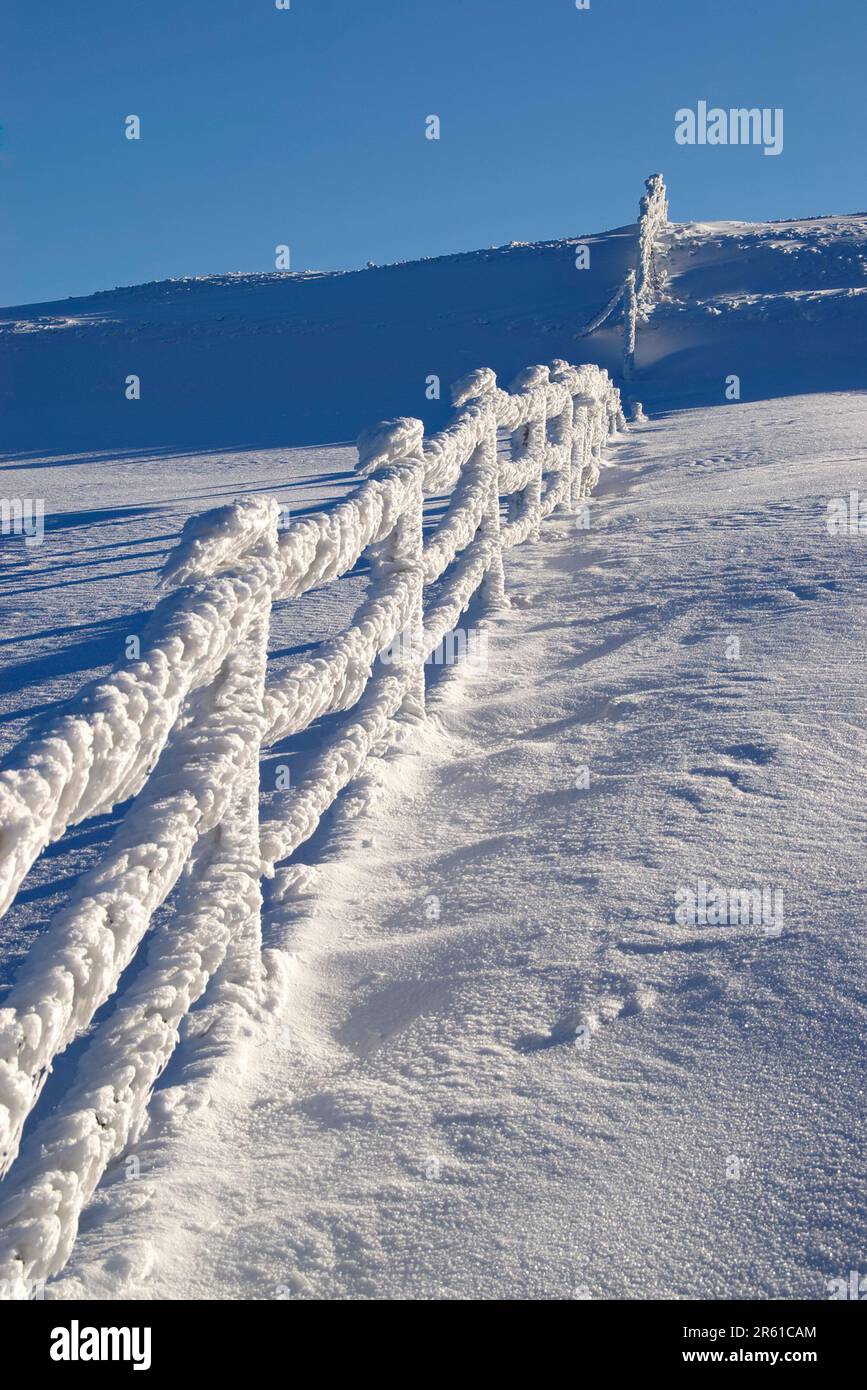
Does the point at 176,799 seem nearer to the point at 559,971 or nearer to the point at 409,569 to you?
the point at 559,971

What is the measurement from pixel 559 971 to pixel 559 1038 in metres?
0.25

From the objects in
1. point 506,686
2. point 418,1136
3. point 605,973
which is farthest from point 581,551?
point 418,1136

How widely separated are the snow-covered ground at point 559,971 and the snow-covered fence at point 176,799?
0.19m

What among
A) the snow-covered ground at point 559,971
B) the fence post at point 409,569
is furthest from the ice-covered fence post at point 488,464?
the fence post at point 409,569

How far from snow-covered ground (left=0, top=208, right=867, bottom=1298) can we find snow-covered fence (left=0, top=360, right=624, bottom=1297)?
7.4 inches

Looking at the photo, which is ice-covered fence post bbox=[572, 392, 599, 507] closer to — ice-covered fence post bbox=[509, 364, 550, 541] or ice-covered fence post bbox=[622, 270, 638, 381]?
ice-covered fence post bbox=[509, 364, 550, 541]

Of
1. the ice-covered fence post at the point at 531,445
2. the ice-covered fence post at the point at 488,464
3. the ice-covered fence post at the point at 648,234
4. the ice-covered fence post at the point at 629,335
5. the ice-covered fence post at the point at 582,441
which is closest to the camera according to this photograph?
the ice-covered fence post at the point at 488,464

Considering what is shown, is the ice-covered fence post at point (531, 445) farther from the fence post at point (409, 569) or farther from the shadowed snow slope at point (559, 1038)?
the shadowed snow slope at point (559, 1038)

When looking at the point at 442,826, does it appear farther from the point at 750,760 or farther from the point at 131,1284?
the point at 131,1284

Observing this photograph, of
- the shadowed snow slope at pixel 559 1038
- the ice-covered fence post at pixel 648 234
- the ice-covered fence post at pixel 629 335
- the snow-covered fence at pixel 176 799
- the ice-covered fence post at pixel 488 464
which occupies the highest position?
the ice-covered fence post at pixel 648 234

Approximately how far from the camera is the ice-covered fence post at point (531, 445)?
23.1 ft

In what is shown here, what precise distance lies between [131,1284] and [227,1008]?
76 centimetres

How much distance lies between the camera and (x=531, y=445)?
7156 mm

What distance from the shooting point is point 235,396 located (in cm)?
2322
